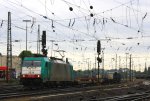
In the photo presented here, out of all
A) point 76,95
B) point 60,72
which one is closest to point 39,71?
point 60,72

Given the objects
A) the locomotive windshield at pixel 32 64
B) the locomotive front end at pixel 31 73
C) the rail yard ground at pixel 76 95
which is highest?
the locomotive windshield at pixel 32 64

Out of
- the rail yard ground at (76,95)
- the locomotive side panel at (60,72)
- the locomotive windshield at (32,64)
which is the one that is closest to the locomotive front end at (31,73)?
the locomotive windshield at (32,64)

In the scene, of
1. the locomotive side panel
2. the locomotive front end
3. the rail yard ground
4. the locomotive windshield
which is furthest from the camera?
the locomotive side panel

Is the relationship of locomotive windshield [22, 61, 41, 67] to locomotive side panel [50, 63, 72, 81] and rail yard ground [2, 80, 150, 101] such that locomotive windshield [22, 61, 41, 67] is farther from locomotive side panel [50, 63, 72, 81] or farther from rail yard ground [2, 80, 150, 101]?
rail yard ground [2, 80, 150, 101]

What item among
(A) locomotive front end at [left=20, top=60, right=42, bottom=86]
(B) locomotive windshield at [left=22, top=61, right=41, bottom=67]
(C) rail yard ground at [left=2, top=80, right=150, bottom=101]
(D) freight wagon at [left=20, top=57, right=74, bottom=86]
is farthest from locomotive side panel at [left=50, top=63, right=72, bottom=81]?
(C) rail yard ground at [left=2, top=80, right=150, bottom=101]

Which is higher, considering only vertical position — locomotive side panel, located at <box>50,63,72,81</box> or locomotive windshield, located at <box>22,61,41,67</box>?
locomotive windshield, located at <box>22,61,41,67</box>

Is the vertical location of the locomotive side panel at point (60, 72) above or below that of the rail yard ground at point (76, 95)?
above

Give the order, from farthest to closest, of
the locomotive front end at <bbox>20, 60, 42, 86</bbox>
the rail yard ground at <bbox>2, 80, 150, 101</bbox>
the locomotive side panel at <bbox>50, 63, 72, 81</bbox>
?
the locomotive side panel at <bbox>50, 63, 72, 81</bbox> → the locomotive front end at <bbox>20, 60, 42, 86</bbox> → the rail yard ground at <bbox>2, 80, 150, 101</bbox>

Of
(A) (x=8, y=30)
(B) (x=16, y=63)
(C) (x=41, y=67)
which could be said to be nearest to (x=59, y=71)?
(C) (x=41, y=67)

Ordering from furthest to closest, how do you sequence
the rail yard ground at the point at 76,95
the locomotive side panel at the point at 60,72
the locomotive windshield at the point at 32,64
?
the locomotive side panel at the point at 60,72 → the locomotive windshield at the point at 32,64 → the rail yard ground at the point at 76,95

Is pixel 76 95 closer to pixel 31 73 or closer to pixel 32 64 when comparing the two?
pixel 31 73

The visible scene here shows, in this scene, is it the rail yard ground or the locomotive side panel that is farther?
the locomotive side panel

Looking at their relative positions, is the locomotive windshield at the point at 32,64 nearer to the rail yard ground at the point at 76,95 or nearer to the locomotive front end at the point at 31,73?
the locomotive front end at the point at 31,73

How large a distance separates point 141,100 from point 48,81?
16.8 metres
